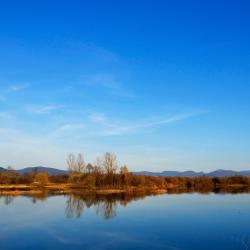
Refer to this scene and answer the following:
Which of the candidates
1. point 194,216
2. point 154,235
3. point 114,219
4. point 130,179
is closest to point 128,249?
point 154,235

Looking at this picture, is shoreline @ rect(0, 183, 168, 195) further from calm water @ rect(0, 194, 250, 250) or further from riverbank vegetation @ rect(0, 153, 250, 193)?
calm water @ rect(0, 194, 250, 250)

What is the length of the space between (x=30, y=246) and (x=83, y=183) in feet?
196

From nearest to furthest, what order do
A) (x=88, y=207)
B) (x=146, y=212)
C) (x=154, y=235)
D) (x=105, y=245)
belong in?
(x=105, y=245)
(x=154, y=235)
(x=146, y=212)
(x=88, y=207)

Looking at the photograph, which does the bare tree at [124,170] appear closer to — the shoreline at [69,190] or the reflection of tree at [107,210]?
the shoreline at [69,190]

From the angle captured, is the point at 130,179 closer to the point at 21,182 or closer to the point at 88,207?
the point at 21,182

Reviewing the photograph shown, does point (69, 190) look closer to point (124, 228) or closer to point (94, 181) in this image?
point (94, 181)

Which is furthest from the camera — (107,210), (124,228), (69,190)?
(69,190)

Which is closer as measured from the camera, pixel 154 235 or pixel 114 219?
pixel 154 235

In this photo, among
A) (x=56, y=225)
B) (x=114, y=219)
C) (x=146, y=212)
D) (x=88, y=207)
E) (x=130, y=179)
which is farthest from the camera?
(x=130, y=179)

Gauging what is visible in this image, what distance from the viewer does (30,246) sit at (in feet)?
59.7

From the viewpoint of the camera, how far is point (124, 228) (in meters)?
24.3

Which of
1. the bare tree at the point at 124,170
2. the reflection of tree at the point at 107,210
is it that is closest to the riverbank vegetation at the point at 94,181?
the bare tree at the point at 124,170

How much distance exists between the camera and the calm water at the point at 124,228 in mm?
19031

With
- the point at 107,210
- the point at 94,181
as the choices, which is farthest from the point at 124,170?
the point at 107,210
